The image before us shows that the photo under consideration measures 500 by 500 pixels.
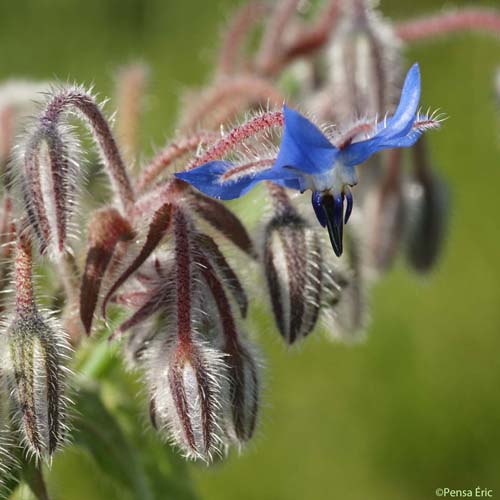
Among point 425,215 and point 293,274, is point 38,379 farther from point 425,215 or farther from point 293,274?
point 425,215

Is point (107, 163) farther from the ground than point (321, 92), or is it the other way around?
point (321, 92)

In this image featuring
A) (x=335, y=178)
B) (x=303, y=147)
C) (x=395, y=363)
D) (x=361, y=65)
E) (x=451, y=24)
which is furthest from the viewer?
(x=395, y=363)

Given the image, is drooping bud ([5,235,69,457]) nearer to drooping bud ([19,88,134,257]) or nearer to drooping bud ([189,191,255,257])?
drooping bud ([19,88,134,257])

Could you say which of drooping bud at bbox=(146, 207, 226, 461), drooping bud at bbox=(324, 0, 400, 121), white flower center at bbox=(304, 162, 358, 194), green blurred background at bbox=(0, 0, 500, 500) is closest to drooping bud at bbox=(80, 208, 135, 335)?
drooping bud at bbox=(146, 207, 226, 461)

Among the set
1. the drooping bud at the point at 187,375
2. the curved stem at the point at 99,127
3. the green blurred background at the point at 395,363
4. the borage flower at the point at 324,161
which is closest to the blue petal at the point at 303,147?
the borage flower at the point at 324,161

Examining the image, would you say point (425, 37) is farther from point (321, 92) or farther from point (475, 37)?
point (475, 37)

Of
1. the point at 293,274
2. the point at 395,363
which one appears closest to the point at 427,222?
the point at 293,274

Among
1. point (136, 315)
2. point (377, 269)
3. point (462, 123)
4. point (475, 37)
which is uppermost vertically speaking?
point (475, 37)

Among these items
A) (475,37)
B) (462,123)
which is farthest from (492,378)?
(475,37)
